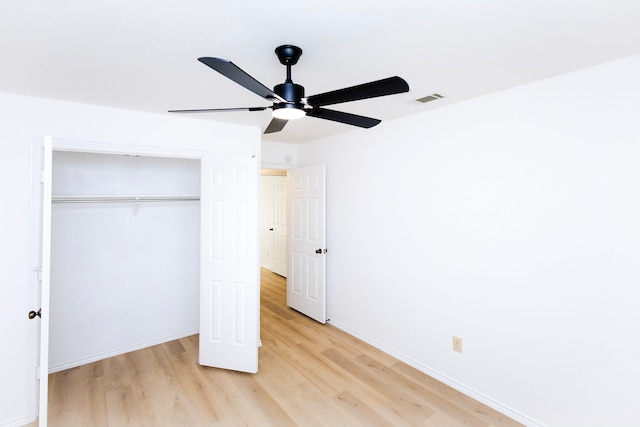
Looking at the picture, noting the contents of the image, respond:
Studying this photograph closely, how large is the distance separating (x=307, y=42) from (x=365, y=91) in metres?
0.47

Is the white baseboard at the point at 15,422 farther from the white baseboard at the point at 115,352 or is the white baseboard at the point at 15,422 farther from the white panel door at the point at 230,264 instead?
the white panel door at the point at 230,264

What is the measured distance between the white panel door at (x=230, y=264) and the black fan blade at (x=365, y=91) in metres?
1.57

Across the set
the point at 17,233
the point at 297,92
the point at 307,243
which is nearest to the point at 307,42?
the point at 297,92

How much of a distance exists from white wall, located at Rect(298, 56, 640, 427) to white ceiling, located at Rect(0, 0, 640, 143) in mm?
333

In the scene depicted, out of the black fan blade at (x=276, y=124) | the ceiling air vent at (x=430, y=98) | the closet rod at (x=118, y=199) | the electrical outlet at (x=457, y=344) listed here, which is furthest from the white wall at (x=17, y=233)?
the electrical outlet at (x=457, y=344)

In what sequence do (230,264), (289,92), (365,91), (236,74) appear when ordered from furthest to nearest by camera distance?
(230,264), (289,92), (365,91), (236,74)

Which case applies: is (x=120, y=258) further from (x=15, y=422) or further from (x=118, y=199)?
(x=15, y=422)

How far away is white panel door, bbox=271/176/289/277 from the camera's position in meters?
6.62

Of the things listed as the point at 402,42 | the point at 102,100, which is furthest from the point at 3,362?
the point at 402,42

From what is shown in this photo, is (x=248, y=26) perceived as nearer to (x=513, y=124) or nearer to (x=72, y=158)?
(x=513, y=124)

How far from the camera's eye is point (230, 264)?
307cm

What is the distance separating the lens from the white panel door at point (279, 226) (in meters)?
6.62

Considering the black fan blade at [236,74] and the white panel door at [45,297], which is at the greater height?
the black fan blade at [236,74]

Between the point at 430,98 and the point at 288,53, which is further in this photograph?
the point at 430,98
